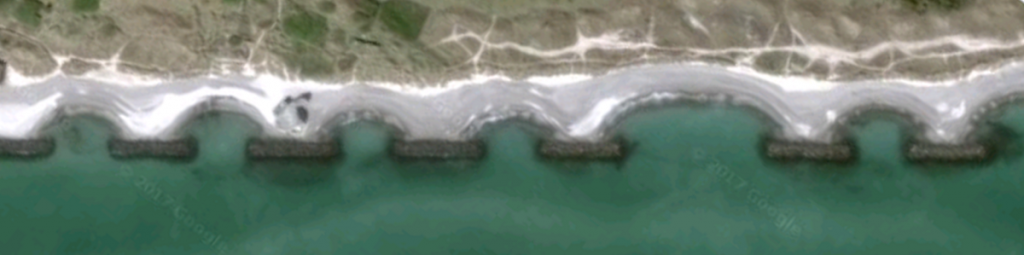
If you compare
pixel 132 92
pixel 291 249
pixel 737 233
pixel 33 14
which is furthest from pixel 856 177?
pixel 33 14

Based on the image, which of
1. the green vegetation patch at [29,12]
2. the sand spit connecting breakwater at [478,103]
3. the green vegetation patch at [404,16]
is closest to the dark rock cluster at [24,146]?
the sand spit connecting breakwater at [478,103]

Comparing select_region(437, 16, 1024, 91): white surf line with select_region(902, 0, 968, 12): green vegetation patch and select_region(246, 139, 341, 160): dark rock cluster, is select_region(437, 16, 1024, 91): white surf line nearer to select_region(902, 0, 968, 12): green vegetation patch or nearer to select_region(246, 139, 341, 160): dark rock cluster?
select_region(902, 0, 968, 12): green vegetation patch

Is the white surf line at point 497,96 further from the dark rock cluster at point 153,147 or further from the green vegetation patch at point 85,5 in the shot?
the green vegetation patch at point 85,5

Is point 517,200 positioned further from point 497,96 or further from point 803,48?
point 803,48

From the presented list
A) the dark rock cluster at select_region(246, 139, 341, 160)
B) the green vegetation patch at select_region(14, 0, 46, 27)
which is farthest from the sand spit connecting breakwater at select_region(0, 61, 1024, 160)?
the green vegetation patch at select_region(14, 0, 46, 27)

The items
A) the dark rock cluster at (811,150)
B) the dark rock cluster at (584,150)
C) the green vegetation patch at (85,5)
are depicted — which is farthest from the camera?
the dark rock cluster at (584,150)

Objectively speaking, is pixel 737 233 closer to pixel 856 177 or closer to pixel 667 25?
pixel 856 177
